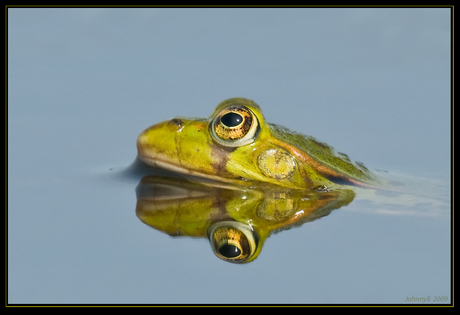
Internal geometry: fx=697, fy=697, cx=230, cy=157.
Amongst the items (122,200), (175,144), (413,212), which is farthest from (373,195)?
(122,200)

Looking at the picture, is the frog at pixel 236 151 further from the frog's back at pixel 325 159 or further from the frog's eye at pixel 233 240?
the frog's eye at pixel 233 240

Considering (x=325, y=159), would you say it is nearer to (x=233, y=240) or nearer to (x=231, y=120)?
(x=231, y=120)

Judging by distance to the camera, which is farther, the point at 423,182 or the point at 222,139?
the point at 423,182

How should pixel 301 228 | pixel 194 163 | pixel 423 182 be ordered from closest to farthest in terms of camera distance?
pixel 301 228 < pixel 194 163 < pixel 423 182

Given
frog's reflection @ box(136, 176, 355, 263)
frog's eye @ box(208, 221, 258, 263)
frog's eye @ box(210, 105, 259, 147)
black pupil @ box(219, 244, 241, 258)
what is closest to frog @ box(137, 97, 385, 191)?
frog's eye @ box(210, 105, 259, 147)

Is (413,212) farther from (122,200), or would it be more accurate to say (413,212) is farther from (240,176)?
(122,200)

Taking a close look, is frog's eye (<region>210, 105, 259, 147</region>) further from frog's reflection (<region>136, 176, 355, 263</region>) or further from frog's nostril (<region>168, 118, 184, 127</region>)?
frog's reflection (<region>136, 176, 355, 263</region>)

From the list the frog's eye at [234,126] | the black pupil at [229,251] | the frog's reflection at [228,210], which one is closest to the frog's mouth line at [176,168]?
the frog's reflection at [228,210]
